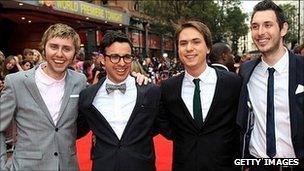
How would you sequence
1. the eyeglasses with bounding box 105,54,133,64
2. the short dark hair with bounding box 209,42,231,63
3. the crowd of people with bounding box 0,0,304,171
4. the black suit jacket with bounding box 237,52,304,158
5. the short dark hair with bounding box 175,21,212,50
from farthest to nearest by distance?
the short dark hair with bounding box 209,42,231,63 < the short dark hair with bounding box 175,21,212,50 < the eyeglasses with bounding box 105,54,133,64 < the crowd of people with bounding box 0,0,304,171 < the black suit jacket with bounding box 237,52,304,158

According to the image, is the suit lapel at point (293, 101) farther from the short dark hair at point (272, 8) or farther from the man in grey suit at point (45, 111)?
the man in grey suit at point (45, 111)

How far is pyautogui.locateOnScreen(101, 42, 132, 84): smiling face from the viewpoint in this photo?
11.2ft

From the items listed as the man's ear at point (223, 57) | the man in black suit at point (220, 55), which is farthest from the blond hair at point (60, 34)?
the man's ear at point (223, 57)

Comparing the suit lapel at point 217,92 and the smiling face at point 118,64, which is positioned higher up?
the smiling face at point 118,64

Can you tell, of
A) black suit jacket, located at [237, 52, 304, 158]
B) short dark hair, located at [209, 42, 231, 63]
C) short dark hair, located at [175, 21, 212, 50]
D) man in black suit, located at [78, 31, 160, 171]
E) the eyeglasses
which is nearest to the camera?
black suit jacket, located at [237, 52, 304, 158]

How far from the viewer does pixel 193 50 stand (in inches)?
136

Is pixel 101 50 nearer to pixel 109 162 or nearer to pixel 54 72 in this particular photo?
pixel 54 72

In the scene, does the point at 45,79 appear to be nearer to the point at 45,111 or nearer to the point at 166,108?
the point at 45,111

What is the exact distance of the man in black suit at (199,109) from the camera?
11.0ft

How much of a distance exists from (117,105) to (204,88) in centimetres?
73

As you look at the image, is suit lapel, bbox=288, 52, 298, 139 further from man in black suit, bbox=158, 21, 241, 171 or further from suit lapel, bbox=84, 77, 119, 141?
suit lapel, bbox=84, 77, 119, 141

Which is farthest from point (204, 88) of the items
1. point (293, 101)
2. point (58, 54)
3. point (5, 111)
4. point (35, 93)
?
point (5, 111)

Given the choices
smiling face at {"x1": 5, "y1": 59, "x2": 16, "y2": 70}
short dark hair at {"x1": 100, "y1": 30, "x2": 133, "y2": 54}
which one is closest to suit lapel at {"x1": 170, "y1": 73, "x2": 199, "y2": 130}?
short dark hair at {"x1": 100, "y1": 30, "x2": 133, "y2": 54}

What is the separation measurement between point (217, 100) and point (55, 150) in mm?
1345
